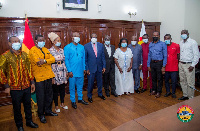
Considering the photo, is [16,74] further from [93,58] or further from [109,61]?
[109,61]

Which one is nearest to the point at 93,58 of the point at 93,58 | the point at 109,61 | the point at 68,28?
the point at 93,58

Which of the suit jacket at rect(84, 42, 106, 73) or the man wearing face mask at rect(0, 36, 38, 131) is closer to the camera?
the man wearing face mask at rect(0, 36, 38, 131)

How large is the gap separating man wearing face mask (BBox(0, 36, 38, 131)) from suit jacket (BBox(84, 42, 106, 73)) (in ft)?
4.69

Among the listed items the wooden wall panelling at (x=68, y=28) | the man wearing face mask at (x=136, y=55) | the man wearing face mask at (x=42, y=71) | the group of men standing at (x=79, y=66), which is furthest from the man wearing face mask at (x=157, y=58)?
the man wearing face mask at (x=42, y=71)

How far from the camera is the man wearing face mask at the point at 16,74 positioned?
2.27m

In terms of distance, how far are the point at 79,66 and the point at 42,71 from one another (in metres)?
0.89

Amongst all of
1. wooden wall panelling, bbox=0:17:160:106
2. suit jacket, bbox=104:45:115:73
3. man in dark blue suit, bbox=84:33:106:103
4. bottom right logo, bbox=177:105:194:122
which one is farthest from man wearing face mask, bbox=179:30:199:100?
bottom right logo, bbox=177:105:194:122

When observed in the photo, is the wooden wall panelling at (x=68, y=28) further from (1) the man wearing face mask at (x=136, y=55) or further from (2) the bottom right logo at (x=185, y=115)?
(2) the bottom right logo at (x=185, y=115)

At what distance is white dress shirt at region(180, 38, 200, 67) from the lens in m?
3.44

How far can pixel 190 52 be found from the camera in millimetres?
3494

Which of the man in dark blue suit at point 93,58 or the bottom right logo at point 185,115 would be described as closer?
the bottom right logo at point 185,115

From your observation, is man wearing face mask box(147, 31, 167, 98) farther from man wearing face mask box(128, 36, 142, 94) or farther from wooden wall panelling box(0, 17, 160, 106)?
wooden wall panelling box(0, 17, 160, 106)

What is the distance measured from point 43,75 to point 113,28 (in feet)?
11.0

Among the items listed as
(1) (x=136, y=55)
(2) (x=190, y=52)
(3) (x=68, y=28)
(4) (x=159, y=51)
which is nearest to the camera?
(2) (x=190, y=52)
